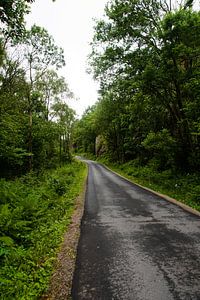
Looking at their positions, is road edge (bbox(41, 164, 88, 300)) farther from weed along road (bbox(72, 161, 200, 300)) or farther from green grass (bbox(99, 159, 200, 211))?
green grass (bbox(99, 159, 200, 211))

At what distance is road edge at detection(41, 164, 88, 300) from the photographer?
475 centimetres

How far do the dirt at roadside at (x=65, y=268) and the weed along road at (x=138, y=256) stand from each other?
0.16 m

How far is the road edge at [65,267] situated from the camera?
475 centimetres

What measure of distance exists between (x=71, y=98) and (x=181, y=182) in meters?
27.3

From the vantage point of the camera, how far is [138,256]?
6.23 m

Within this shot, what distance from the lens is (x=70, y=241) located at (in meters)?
7.56

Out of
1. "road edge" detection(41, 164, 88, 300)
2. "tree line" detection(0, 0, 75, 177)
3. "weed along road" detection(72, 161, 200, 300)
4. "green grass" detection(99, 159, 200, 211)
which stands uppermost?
"tree line" detection(0, 0, 75, 177)

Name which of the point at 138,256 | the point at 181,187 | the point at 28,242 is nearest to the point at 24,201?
→ the point at 28,242

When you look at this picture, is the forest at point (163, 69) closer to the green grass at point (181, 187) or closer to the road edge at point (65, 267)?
the green grass at point (181, 187)

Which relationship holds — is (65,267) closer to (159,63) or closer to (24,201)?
A: (24,201)

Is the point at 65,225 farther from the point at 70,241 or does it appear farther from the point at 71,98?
the point at 71,98

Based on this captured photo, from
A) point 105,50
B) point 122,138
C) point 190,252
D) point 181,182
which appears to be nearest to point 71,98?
point 122,138

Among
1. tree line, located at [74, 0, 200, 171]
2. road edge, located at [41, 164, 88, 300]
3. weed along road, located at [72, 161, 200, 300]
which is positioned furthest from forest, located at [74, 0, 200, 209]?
road edge, located at [41, 164, 88, 300]

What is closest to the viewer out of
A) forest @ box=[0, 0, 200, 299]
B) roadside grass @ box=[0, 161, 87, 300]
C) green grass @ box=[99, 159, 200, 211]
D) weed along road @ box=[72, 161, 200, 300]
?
weed along road @ box=[72, 161, 200, 300]
